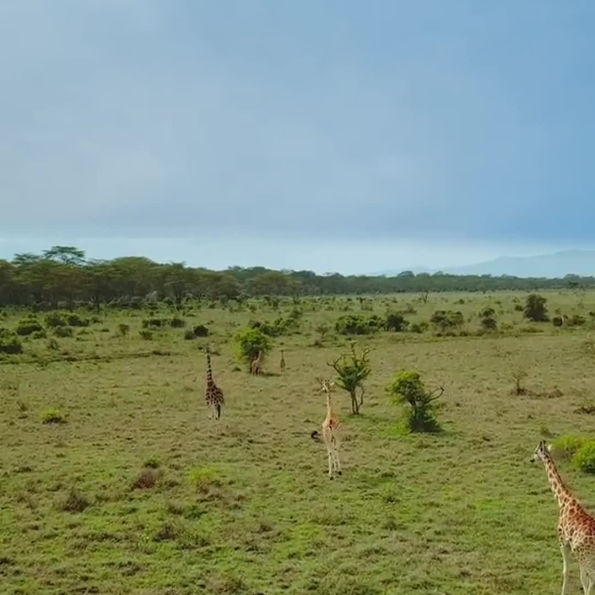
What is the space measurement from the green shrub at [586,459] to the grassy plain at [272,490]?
0.33m

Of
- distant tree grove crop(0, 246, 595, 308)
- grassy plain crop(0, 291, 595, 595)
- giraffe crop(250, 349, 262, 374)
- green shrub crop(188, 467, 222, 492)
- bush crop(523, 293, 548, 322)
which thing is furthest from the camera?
distant tree grove crop(0, 246, 595, 308)

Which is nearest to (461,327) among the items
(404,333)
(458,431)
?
(404,333)

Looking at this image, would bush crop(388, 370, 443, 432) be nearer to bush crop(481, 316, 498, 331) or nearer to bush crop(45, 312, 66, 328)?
bush crop(481, 316, 498, 331)

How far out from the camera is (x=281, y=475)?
47.8 ft

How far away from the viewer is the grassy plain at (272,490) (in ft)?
32.1

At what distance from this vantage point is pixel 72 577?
9664 millimetres

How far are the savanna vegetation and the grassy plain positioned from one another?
0.15ft

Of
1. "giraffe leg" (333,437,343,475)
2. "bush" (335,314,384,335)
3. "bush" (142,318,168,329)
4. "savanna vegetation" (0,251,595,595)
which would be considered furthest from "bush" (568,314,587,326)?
"giraffe leg" (333,437,343,475)

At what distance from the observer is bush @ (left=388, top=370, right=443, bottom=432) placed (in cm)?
1864

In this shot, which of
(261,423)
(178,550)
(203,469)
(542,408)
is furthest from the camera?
(542,408)

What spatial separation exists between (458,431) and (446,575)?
904 centimetres

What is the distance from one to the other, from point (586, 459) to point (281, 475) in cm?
598

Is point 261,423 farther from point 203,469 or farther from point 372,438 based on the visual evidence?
point 203,469

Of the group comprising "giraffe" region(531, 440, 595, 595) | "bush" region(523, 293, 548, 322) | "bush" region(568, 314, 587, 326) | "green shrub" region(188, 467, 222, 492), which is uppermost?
"bush" region(523, 293, 548, 322)
